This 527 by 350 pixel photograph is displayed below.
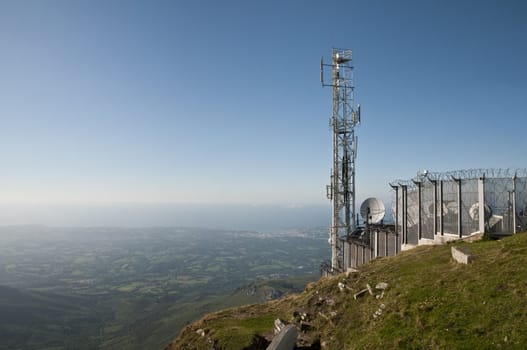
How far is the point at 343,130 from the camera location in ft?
130

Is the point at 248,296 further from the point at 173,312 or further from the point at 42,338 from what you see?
the point at 42,338

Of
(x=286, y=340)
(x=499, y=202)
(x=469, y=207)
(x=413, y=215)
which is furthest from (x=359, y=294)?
(x=413, y=215)

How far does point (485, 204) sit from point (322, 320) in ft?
48.3

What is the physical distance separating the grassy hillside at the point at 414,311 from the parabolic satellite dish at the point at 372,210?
16340 mm

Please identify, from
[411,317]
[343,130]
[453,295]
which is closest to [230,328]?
[411,317]

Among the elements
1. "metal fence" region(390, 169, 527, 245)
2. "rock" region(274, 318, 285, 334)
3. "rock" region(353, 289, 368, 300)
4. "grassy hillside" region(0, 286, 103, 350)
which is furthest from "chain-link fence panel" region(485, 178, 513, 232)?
"grassy hillside" region(0, 286, 103, 350)

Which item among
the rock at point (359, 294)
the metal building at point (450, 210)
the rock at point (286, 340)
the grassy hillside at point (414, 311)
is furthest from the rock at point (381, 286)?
the metal building at point (450, 210)

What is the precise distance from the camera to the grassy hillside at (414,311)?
1097cm

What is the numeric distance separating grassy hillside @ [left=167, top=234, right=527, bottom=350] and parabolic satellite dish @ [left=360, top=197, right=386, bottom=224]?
16340 millimetres

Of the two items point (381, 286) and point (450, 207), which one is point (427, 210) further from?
point (381, 286)

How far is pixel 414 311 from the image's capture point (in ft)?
42.4

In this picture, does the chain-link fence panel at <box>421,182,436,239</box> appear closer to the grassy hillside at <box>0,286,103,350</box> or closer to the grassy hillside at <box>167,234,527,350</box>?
the grassy hillside at <box>167,234,527,350</box>

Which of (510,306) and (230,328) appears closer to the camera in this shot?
(510,306)

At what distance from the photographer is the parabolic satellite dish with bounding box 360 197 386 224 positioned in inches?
1503
